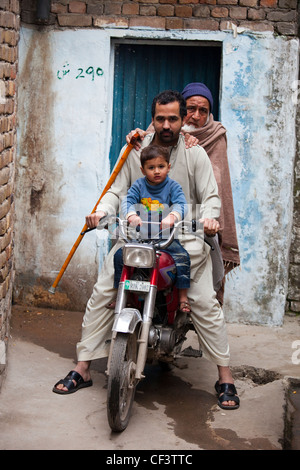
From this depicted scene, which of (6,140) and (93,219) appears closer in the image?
(93,219)

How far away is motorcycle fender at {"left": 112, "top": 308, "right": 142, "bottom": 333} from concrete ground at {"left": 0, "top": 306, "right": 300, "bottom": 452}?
25.1 inches

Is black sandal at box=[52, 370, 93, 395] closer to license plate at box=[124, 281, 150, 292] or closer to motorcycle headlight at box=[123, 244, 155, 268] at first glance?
license plate at box=[124, 281, 150, 292]

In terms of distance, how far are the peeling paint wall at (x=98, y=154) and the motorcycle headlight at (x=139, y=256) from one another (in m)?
2.54

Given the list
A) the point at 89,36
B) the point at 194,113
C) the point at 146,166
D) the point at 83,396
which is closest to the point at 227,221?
the point at 194,113

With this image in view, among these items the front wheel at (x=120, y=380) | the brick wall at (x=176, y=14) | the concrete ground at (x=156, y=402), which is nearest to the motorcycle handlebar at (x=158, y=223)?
the front wheel at (x=120, y=380)

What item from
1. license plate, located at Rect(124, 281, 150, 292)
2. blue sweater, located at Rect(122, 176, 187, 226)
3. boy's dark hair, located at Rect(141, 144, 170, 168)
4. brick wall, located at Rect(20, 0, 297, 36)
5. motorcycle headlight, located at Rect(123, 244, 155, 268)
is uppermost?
brick wall, located at Rect(20, 0, 297, 36)

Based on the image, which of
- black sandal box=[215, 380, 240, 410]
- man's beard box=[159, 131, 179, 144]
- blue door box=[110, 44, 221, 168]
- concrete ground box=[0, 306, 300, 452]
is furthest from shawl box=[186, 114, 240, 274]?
blue door box=[110, 44, 221, 168]

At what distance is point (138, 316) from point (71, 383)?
2.92ft

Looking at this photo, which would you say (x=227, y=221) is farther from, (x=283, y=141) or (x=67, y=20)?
(x=67, y=20)

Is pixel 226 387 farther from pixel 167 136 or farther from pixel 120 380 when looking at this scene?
pixel 167 136

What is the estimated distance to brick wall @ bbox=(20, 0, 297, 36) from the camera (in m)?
6.48

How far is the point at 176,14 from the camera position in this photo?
6.54 meters

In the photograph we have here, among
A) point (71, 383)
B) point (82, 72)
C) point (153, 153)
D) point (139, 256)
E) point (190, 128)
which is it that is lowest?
point (71, 383)

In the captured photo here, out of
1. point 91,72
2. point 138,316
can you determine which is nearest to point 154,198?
point 138,316
